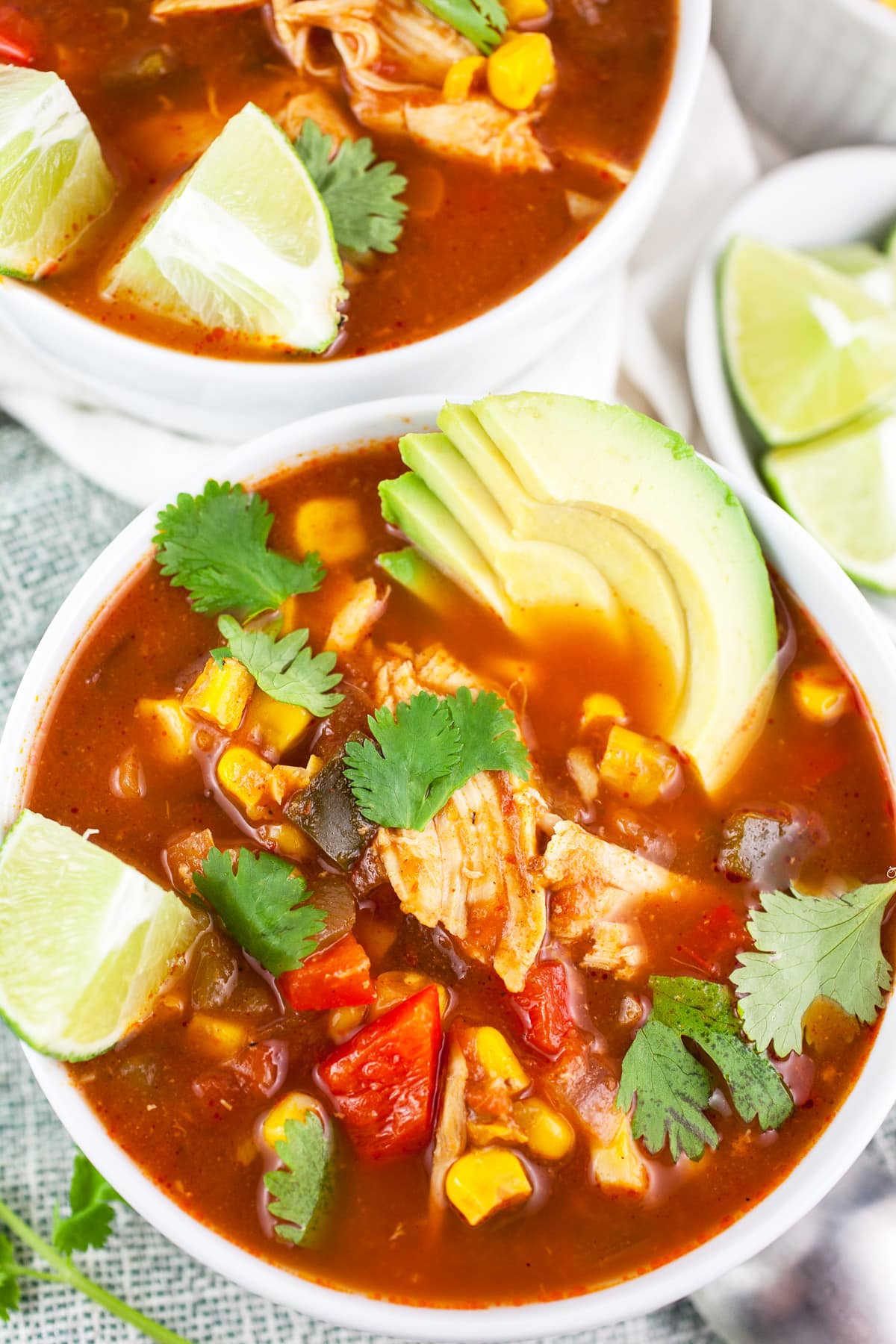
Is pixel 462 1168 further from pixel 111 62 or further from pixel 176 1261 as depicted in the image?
pixel 111 62

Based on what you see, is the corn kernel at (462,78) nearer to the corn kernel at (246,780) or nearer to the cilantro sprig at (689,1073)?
the corn kernel at (246,780)

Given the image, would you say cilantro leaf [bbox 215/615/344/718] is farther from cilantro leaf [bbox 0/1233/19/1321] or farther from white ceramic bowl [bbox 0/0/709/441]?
cilantro leaf [bbox 0/1233/19/1321]

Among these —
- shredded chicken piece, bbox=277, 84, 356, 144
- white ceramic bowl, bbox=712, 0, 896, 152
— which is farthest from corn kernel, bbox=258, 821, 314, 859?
white ceramic bowl, bbox=712, 0, 896, 152

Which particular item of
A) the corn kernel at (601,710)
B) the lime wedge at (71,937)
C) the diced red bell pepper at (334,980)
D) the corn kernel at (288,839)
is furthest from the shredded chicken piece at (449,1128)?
the corn kernel at (601,710)

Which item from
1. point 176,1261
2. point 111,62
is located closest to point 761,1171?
point 176,1261

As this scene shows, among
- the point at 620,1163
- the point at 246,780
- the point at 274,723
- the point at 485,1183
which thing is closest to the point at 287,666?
the point at 274,723
